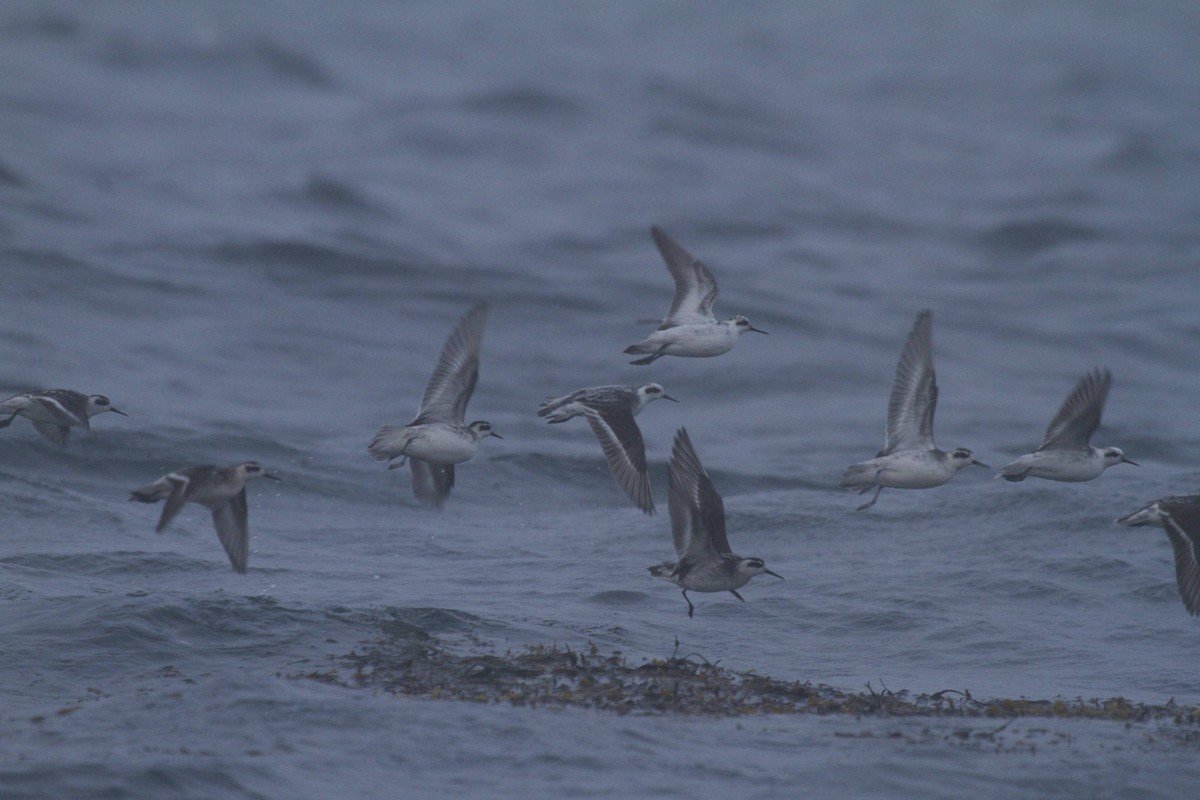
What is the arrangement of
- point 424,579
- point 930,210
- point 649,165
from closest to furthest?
point 424,579 < point 930,210 < point 649,165

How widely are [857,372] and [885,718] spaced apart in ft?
56.7

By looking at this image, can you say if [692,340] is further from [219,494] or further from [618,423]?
[219,494]

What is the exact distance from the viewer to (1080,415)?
13.2 m

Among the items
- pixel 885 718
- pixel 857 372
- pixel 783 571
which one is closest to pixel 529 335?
pixel 857 372

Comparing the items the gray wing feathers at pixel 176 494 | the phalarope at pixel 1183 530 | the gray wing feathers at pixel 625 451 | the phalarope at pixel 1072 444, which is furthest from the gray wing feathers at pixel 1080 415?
the gray wing feathers at pixel 176 494

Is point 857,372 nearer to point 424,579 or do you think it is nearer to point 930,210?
point 424,579

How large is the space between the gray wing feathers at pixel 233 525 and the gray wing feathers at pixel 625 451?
3.03 metres

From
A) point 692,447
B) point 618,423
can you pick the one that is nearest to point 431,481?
point 618,423

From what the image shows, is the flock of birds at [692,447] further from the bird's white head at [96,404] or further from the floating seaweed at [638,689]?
the floating seaweed at [638,689]

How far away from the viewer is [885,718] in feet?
36.5

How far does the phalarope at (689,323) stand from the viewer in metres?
14.3

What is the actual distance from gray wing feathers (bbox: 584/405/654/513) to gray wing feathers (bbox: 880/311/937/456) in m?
2.01

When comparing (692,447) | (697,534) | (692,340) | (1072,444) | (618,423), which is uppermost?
(692,340)

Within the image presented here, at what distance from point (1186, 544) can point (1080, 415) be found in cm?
130
